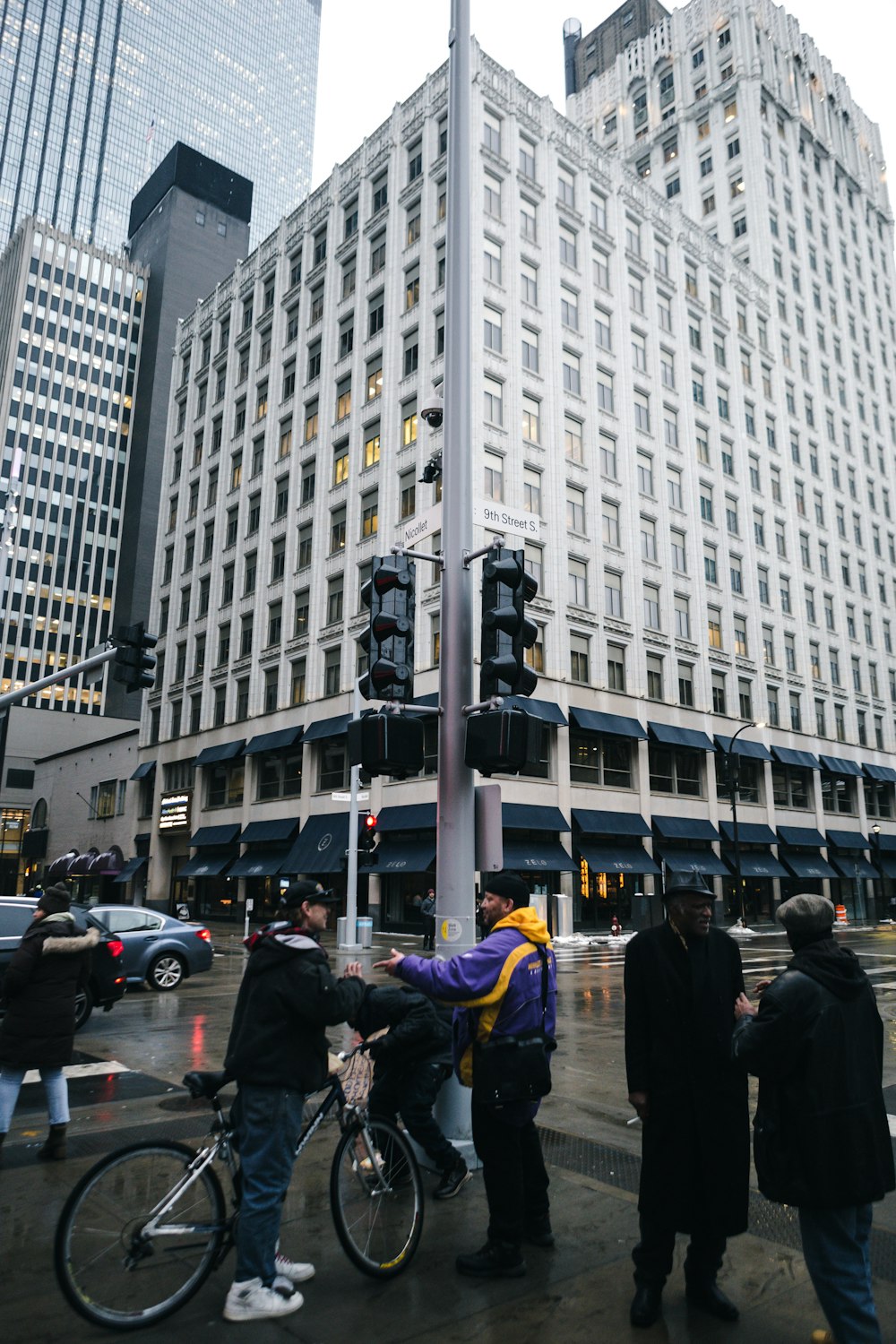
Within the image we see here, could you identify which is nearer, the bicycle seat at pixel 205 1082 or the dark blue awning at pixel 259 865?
the bicycle seat at pixel 205 1082

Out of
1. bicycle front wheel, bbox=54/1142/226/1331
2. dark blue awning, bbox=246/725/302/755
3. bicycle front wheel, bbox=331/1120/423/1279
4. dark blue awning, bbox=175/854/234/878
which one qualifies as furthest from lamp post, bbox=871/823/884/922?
bicycle front wheel, bbox=54/1142/226/1331

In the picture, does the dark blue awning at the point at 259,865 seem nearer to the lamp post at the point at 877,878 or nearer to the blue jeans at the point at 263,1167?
the lamp post at the point at 877,878

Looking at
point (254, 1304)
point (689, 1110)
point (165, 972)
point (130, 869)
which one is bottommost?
point (254, 1304)

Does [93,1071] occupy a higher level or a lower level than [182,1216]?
lower

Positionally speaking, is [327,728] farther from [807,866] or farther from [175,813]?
[807,866]

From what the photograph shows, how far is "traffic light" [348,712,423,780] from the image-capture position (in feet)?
22.5

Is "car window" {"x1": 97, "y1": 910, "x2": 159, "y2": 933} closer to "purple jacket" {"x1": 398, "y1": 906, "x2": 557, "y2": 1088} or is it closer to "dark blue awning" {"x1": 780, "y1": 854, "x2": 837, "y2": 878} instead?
"purple jacket" {"x1": 398, "y1": 906, "x2": 557, "y2": 1088}

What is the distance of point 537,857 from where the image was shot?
31.2 metres

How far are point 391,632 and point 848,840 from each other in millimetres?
46252

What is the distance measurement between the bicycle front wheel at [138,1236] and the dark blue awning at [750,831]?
38197 mm

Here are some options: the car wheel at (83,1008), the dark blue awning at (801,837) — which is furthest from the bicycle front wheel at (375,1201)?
the dark blue awning at (801,837)

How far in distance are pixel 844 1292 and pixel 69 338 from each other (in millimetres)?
124965

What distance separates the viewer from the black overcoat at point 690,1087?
4051 millimetres

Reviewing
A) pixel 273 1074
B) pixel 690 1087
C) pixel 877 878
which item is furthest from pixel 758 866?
pixel 273 1074
